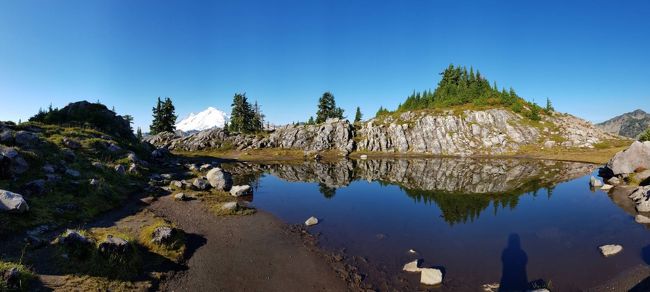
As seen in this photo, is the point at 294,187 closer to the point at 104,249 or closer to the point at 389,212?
the point at 389,212

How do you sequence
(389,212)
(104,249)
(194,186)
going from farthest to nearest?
(194,186) < (389,212) < (104,249)

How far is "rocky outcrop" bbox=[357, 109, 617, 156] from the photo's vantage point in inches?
4894

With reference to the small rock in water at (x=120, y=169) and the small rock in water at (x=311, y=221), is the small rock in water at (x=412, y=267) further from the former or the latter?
the small rock in water at (x=120, y=169)

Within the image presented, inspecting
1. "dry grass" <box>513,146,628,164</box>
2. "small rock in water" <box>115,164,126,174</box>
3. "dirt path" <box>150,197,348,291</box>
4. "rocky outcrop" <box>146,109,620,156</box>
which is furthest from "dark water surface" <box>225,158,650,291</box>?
"rocky outcrop" <box>146,109,620,156</box>

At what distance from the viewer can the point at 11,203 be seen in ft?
78.8

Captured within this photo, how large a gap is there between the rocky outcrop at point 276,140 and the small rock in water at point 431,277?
113917mm

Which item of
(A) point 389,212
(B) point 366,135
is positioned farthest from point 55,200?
(B) point 366,135

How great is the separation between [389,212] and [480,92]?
16087 cm

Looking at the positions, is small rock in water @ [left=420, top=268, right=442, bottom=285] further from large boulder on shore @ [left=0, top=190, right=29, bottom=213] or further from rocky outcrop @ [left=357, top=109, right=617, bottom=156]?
rocky outcrop @ [left=357, top=109, right=617, bottom=156]

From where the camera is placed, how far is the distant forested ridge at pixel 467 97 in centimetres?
15275

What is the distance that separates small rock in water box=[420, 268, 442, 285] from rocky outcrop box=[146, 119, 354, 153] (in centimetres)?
11392

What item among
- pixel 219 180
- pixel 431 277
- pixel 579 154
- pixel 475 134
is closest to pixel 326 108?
pixel 475 134

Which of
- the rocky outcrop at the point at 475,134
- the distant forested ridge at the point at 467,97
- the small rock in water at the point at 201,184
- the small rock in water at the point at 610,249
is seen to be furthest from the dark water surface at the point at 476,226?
the distant forested ridge at the point at 467,97

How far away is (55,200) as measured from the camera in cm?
2994
